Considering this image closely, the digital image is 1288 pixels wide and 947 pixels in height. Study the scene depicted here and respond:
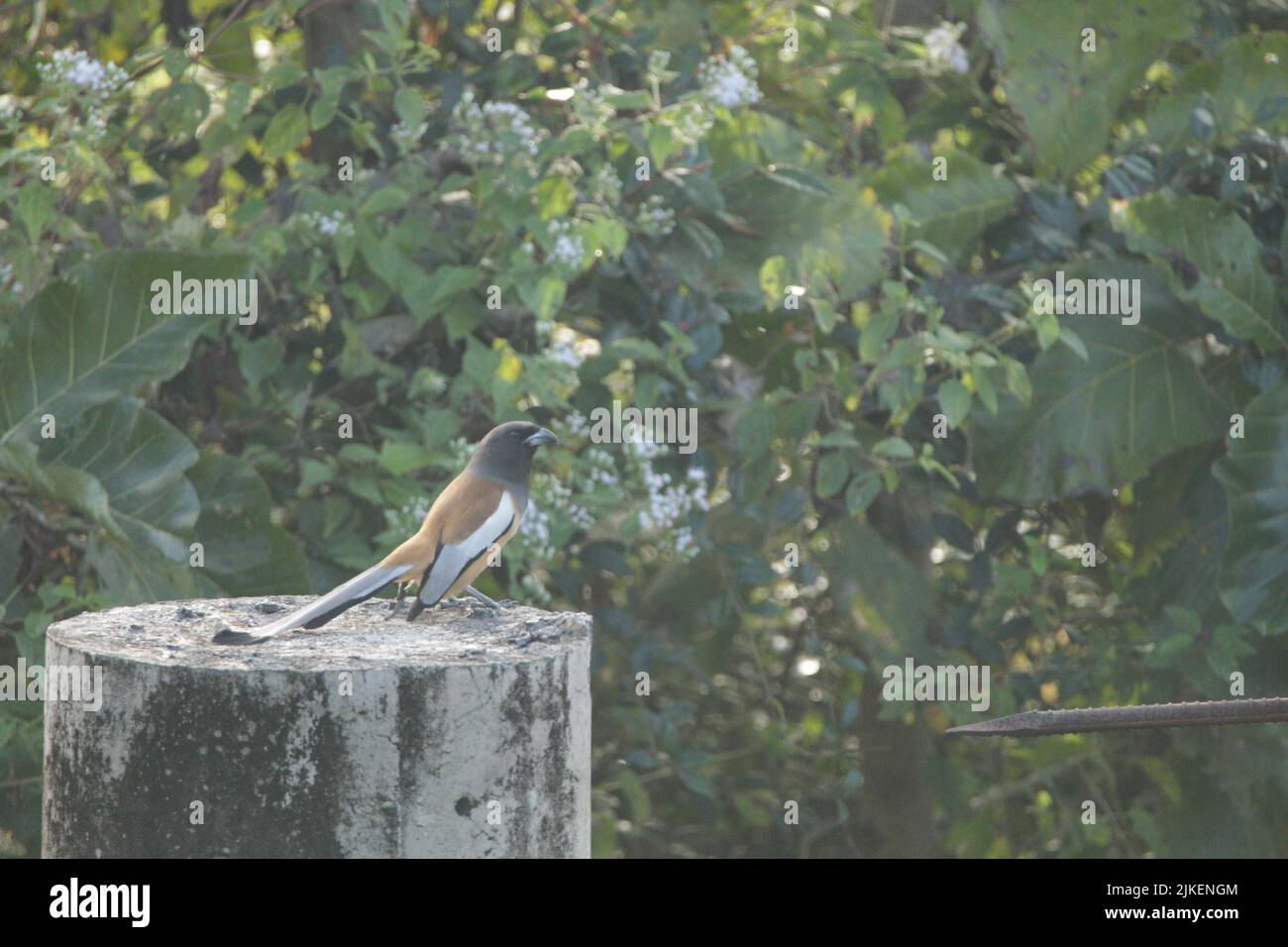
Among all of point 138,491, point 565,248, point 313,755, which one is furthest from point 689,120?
point 313,755

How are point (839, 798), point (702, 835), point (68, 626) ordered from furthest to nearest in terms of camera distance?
point (702, 835) → point (839, 798) → point (68, 626)

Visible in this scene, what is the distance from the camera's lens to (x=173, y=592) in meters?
4.19

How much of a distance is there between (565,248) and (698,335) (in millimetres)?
607

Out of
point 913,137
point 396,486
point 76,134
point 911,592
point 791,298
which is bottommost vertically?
point 911,592

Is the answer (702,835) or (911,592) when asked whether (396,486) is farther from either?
(702,835)

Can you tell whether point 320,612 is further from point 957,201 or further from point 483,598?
point 957,201

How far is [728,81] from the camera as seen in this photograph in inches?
184

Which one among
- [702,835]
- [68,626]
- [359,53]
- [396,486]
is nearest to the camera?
[68,626]

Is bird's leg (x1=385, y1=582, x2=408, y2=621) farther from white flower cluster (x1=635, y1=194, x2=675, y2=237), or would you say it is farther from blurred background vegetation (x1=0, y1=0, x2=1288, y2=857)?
white flower cluster (x1=635, y1=194, x2=675, y2=237)

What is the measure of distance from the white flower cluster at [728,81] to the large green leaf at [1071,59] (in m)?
1.10

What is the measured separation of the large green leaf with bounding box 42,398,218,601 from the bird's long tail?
4.41ft

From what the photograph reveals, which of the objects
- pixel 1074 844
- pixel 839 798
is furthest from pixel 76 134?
pixel 1074 844

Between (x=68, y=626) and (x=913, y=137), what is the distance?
4104 mm

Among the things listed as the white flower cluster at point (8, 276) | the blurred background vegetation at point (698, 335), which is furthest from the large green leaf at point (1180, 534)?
the white flower cluster at point (8, 276)
